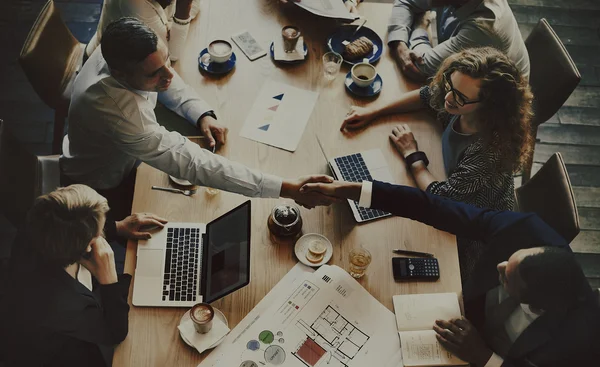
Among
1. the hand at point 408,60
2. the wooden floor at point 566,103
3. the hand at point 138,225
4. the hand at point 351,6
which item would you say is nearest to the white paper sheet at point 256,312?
the hand at point 138,225

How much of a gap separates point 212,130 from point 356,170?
59cm

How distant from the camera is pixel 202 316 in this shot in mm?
1772

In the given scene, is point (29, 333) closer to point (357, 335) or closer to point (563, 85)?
point (357, 335)

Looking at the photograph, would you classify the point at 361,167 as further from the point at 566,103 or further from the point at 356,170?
the point at 566,103

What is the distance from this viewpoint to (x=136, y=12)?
2.26 metres

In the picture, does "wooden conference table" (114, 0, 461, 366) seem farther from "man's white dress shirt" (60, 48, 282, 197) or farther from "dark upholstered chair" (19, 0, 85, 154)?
"dark upholstered chair" (19, 0, 85, 154)

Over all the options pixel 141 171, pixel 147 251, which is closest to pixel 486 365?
pixel 147 251

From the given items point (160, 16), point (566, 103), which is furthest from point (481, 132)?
point (566, 103)

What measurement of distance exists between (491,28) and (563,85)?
41cm

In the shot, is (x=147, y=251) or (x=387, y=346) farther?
(x=147, y=251)

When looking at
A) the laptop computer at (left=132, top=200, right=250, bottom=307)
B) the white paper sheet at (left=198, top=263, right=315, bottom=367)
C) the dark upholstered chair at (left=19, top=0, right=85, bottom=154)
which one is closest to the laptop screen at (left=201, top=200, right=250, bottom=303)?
the laptop computer at (left=132, top=200, right=250, bottom=307)

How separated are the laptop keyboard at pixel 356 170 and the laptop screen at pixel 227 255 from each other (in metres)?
0.45

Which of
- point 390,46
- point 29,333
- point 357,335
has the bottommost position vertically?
point 29,333

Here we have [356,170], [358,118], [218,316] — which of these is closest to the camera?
[218,316]
